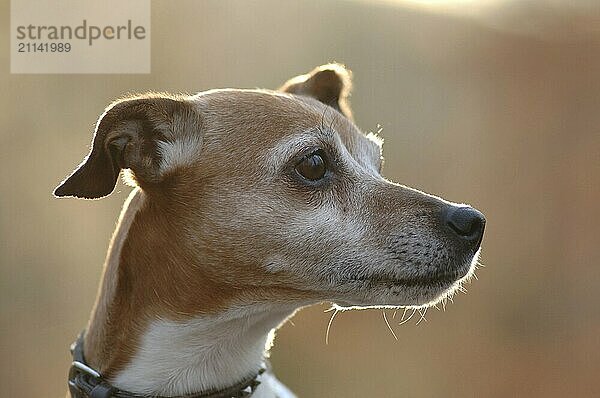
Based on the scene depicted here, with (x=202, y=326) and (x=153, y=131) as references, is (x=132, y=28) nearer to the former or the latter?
(x=153, y=131)

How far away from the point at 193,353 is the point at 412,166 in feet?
7.92

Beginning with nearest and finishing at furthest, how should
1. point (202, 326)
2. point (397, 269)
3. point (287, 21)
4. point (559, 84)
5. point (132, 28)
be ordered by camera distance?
point (397, 269) < point (202, 326) < point (132, 28) < point (287, 21) < point (559, 84)

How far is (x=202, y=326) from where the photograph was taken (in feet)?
5.93

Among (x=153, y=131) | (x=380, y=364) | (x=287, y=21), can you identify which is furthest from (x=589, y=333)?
(x=153, y=131)

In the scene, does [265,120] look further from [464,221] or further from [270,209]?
[464,221]

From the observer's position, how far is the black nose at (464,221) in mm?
1678

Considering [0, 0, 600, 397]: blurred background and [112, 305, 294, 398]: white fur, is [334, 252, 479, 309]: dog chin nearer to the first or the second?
[112, 305, 294, 398]: white fur

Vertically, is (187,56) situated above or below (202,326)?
above

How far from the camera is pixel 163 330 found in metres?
1.81

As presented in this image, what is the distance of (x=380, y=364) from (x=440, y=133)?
4.16 feet

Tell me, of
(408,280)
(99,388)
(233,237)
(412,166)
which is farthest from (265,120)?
(412,166)

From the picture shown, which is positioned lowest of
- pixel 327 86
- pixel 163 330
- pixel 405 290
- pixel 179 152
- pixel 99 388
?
pixel 99 388

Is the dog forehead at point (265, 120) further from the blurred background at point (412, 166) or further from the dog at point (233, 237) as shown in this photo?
the blurred background at point (412, 166)

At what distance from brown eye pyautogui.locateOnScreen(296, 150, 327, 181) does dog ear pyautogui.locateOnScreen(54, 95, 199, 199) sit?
30 centimetres
